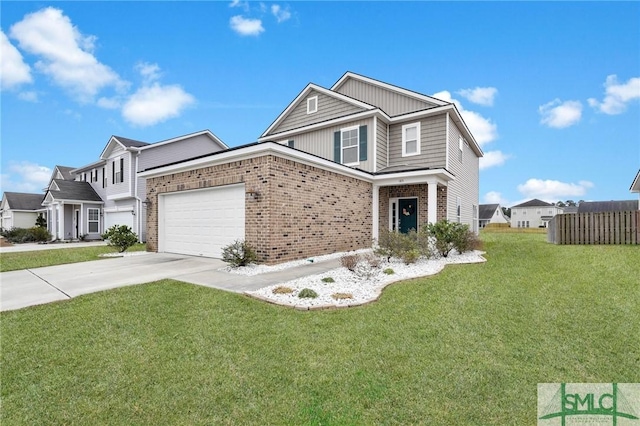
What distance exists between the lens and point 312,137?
1559 centimetres

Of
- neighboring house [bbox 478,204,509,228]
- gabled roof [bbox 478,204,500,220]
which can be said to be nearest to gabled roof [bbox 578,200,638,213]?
neighboring house [bbox 478,204,509,228]

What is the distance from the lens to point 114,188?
72.2 feet

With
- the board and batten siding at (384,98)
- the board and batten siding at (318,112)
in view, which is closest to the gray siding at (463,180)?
the board and batten siding at (384,98)

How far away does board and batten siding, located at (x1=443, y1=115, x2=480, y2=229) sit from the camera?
13.8 metres

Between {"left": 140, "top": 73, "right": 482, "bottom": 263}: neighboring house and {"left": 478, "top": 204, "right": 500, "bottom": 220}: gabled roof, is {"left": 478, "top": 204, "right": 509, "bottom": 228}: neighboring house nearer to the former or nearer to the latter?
{"left": 478, "top": 204, "right": 500, "bottom": 220}: gabled roof

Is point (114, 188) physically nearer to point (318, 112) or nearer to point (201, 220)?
point (201, 220)

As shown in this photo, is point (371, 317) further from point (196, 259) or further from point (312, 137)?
point (312, 137)

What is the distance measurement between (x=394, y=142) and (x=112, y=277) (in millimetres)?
12143

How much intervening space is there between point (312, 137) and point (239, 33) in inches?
215

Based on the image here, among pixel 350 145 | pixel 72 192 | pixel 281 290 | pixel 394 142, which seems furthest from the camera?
pixel 72 192

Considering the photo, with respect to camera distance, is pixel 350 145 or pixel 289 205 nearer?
pixel 289 205

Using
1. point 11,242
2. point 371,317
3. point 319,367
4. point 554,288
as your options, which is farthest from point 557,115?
point 11,242

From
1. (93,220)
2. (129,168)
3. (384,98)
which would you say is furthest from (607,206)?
(93,220)

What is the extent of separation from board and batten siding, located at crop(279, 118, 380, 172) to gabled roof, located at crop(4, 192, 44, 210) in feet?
104
